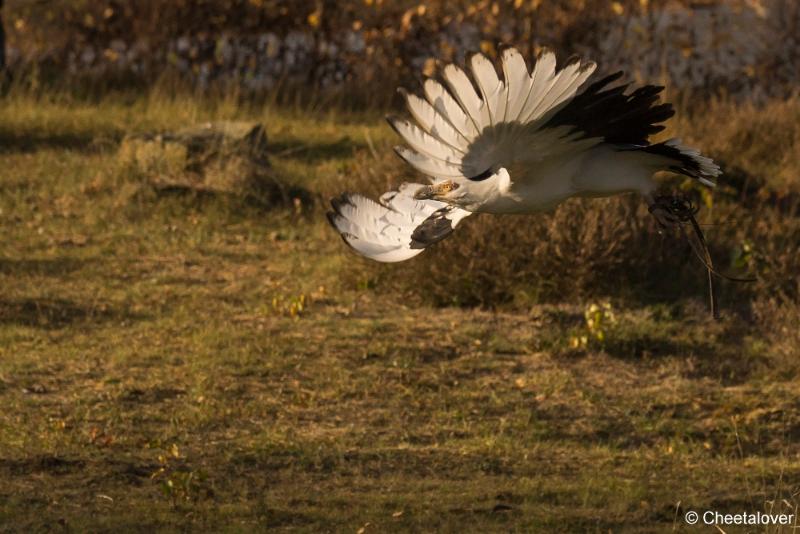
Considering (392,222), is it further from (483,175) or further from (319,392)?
(319,392)

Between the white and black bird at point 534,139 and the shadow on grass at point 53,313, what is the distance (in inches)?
134

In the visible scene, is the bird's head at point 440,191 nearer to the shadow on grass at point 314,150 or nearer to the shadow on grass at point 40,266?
the shadow on grass at point 40,266

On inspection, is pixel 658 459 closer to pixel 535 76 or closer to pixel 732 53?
pixel 535 76

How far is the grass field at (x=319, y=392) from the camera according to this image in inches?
241

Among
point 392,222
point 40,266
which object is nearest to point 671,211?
point 392,222

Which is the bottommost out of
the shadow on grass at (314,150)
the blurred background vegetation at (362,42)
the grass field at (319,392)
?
the grass field at (319,392)

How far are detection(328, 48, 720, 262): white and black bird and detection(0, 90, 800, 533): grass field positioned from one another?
4.46ft

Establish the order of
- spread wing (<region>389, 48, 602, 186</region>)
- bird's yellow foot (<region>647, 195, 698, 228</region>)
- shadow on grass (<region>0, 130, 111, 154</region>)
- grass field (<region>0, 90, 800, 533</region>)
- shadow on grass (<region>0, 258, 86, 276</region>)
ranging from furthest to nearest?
1. shadow on grass (<region>0, 130, 111, 154</region>)
2. shadow on grass (<region>0, 258, 86, 276</region>)
3. grass field (<region>0, 90, 800, 533</region>)
4. bird's yellow foot (<region>647, 195, 698, 228</region>)
5. spread wing (<region>389, 48, 602, 186</region>)

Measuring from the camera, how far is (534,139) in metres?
4.95

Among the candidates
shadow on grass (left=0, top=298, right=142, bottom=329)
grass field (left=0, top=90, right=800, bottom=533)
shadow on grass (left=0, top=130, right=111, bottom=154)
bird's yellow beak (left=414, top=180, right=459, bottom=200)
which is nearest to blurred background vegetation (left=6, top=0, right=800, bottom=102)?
shadow on grass (left=0, top=130, right=111, bottom=154)

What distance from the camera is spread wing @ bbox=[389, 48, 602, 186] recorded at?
15.3ft

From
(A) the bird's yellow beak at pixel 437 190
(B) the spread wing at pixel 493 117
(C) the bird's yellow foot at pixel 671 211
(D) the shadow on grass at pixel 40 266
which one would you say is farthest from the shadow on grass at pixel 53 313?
(C) the bird's yellow foot at pixel 671 211

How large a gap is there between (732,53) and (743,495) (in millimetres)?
7750

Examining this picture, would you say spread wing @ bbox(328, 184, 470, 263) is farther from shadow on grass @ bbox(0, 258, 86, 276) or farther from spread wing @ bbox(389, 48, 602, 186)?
shadow on grass @ bbox(0, 258, 86, 276)
